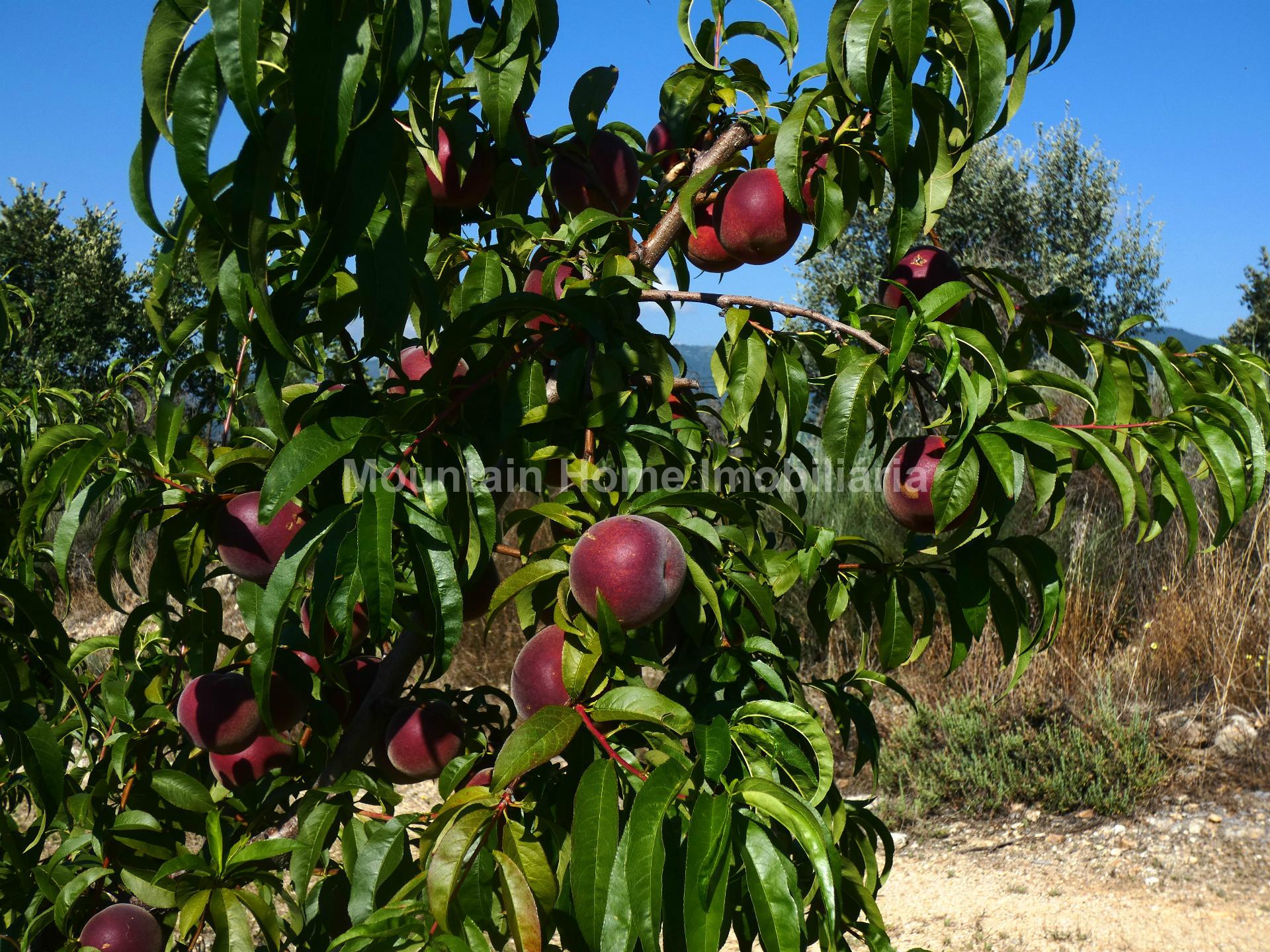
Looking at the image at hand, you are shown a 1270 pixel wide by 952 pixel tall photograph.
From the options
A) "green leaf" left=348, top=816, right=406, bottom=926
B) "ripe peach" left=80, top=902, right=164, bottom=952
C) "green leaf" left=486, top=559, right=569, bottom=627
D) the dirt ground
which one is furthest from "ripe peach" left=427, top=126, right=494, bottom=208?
the dirt ground

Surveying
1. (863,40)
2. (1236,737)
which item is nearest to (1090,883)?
(1236,737)

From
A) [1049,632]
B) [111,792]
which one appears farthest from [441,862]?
[111,792]

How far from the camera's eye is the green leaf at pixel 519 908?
29.3 inches

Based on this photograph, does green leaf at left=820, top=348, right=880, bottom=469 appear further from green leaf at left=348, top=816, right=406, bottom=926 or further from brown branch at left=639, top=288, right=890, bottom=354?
green leaf at left=348, top=816, right=406, bottom=926

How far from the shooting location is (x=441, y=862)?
2.45ft

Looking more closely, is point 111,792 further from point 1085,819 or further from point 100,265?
point 100,265

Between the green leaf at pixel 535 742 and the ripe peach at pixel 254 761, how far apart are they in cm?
66

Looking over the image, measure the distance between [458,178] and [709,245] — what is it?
31 cm

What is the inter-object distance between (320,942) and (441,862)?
0.51 metres

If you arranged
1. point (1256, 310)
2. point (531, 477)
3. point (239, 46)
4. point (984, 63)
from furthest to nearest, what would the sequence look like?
point (1256, 310) < point (531, 477) < point (984, 63) < point (239, 46)

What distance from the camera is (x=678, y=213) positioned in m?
1.19

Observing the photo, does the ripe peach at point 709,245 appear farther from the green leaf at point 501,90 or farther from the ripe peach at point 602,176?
the green leaf at point 501,90

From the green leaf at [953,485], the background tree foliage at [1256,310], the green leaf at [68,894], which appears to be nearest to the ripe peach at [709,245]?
the green leaf at [953,485]

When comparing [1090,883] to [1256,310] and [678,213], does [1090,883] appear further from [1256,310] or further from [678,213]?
[1256,310]
